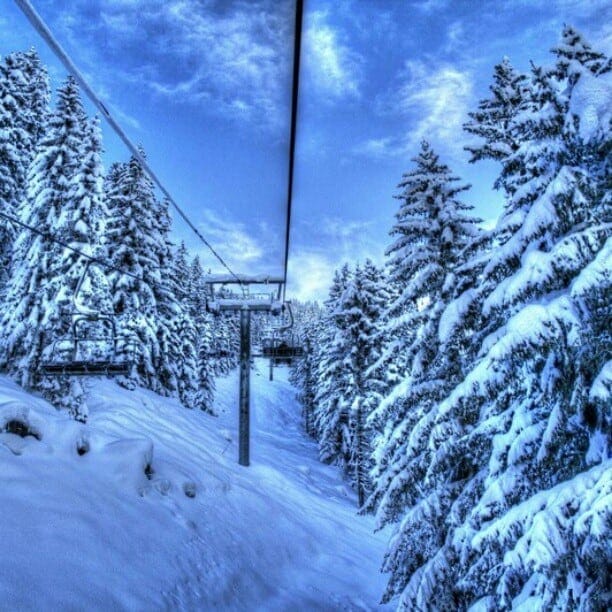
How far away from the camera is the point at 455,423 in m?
7.81

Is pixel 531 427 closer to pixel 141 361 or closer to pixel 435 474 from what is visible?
pixel 435 474

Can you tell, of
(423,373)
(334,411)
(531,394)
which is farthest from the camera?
(334,411)

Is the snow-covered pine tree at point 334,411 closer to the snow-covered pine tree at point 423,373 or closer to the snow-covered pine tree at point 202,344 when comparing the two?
the snow-covered pine tree at point 202,344

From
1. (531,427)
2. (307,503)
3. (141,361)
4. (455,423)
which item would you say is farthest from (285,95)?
(141,361)

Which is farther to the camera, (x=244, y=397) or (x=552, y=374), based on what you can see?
(x=244, y=397)

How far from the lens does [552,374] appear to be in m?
5.39

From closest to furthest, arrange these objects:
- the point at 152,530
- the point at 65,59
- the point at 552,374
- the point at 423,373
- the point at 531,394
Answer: the point at 65,59 → the point at 552,374 → the point at 531,394 → the point at 152,530 → the point at 423,373

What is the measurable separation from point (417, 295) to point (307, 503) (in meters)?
9.72

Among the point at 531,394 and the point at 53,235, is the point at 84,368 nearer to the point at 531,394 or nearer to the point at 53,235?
the point at 53,235

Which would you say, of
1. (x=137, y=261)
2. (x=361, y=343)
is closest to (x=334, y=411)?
(x=361, y=343)

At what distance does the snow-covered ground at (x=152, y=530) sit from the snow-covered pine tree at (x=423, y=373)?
237 centimetres

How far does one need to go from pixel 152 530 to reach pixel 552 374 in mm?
7091

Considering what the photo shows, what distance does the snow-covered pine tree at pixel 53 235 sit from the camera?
15992 millimetres

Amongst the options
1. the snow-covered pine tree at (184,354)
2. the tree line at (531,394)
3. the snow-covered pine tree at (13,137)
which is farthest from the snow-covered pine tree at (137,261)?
the tree line at (531,394)
